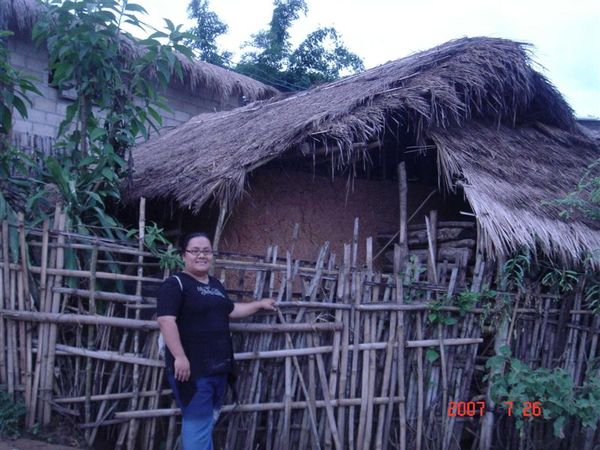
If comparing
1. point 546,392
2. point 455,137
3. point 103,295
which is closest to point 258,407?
point 103,295

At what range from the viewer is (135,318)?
4336mm

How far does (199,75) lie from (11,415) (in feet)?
26.0

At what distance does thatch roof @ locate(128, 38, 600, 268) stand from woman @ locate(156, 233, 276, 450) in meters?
1.22

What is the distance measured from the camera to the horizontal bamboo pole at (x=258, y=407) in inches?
165

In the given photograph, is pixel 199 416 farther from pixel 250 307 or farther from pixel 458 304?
pixel 458 304

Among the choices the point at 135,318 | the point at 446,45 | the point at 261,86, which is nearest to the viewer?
the point at 135,318

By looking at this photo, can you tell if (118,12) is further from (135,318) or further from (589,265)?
(589,265)

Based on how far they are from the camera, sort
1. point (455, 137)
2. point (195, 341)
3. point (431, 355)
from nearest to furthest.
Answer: point (195, 341)
point (431, 355)
point (455, 137)

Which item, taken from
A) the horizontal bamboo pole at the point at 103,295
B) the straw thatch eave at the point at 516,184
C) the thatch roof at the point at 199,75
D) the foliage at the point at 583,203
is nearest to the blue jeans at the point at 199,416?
the horizontal bamboo pole at the point at 103,295

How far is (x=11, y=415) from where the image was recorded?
4.07m

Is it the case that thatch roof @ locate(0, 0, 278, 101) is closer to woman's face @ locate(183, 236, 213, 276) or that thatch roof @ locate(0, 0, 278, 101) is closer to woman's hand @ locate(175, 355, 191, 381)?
woman's face @ locate(183, 236, 213, 276)

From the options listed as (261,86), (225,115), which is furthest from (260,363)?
(261,86)

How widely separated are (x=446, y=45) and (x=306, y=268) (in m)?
3.45

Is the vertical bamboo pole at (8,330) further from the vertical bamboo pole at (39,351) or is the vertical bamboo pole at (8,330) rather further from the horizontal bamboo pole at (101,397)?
the horizontal bamboo pole at (101,397)
